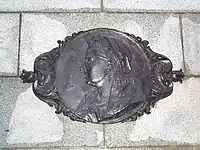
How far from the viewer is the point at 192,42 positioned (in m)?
3.90

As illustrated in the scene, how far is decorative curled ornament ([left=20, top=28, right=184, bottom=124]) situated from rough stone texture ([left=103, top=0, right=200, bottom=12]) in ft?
1.50

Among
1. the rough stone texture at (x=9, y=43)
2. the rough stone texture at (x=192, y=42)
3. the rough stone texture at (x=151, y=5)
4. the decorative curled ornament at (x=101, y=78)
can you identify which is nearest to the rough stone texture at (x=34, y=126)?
the decorative curled ornament at (x=101, y=78)

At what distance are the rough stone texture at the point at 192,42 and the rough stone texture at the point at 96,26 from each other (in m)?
0.09

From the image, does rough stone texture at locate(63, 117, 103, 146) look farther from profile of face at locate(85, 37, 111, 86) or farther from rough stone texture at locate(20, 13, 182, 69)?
rough stone texture at locate(20, 13, 182, 69)

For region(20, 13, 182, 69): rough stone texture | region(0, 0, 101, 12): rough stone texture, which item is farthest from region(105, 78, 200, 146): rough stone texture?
region(0, 0, 101, 12): rough stone texture

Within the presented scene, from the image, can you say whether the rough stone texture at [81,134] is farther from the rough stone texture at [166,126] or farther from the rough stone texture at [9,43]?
the rough stone texture at [9,43]

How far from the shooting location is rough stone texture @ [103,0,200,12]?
4.00 meters

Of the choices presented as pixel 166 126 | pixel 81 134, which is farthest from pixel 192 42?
pixel 81 134

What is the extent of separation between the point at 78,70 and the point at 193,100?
4.24 ft

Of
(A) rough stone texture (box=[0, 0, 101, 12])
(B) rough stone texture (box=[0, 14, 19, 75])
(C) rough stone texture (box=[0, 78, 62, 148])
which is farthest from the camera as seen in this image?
(A) rough stone texture (box=[0, 0, 101, 12])

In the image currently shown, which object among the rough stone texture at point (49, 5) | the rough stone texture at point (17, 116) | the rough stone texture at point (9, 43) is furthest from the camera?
the rough stone texture at point (49, 5)

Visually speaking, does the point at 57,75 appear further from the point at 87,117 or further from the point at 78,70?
the point at 87,117

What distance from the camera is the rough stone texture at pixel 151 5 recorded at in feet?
13.1

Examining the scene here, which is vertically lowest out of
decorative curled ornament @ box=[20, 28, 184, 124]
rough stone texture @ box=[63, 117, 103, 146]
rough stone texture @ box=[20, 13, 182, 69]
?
rough stone texture @ box=[63, 117, 103, 146]
